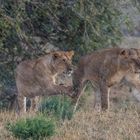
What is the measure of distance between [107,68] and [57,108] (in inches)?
65.3

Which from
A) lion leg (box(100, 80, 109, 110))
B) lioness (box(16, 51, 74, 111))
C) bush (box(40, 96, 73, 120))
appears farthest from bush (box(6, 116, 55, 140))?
lion leg (box(100, 80, 109, 110))

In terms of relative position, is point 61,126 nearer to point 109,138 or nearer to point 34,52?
point 109,138

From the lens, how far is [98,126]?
33.7 feet

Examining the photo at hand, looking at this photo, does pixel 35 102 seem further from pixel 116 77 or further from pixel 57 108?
pixel 116 77

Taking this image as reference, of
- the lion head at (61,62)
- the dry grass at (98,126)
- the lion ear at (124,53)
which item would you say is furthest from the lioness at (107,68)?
the dry grass at (98,126)

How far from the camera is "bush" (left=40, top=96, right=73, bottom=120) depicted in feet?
35.8

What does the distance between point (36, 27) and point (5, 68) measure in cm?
103

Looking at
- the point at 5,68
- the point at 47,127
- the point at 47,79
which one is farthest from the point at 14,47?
the point at 47,127

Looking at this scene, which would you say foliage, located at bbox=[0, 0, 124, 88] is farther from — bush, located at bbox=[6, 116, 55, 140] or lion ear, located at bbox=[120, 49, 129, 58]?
bush, located at bbox=[6, 116, 55, 140]

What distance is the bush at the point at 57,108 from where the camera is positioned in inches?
430

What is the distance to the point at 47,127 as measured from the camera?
30.1ft

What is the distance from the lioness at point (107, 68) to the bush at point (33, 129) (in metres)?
3.03

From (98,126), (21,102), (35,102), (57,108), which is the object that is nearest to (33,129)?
(98,126)

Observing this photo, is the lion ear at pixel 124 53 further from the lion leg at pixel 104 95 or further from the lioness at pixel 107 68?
the lion leg at pixel 104 95
